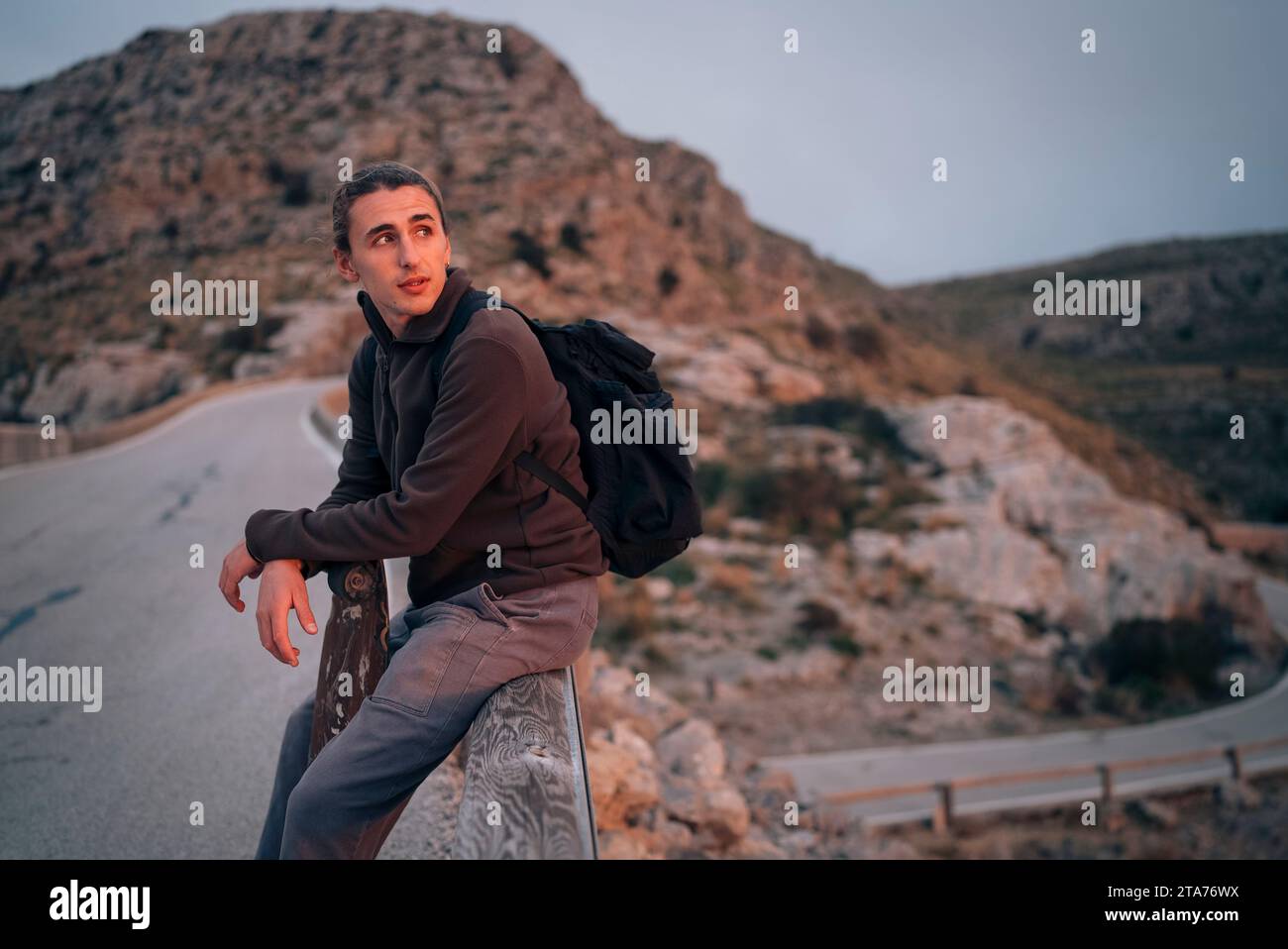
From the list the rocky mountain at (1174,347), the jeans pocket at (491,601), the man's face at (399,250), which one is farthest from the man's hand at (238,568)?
the rocky mountain at (1174,347)

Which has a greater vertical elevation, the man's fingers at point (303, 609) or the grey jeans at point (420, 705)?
the man's fingers at point (303, 609)

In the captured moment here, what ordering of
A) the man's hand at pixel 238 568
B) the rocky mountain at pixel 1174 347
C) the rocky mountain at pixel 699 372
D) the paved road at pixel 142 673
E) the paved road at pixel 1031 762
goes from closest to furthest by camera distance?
the man's hand at pixel 238 568 < the paved road at pixel 142 673 < the paved road at pixel 1031 762 < the rocky mountain at pixel 699 372 < the rocky mountain at pixel 1174 347

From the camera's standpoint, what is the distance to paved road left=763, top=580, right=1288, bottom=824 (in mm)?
12008

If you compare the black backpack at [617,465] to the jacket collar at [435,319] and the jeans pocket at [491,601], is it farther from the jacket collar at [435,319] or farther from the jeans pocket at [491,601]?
the jeans pocket at [491,601]

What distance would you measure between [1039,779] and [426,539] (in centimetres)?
1285

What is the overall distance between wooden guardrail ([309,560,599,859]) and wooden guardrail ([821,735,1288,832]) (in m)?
8.54

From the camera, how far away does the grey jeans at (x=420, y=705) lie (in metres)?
2.04

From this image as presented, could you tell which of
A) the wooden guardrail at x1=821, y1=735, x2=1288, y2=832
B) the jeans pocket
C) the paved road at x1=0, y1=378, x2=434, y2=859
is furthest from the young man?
the wooden guardrail at x1=821, y1=735, x2=1288, y2=832

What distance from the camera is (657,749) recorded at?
729 cm

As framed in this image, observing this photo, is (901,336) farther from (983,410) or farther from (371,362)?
(371,362)

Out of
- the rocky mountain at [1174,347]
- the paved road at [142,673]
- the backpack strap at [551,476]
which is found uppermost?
the rocky mountain at [1174,347]

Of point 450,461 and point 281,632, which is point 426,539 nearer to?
point 450,461

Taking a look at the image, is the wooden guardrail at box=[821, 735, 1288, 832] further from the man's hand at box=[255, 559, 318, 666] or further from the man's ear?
the man's ear
